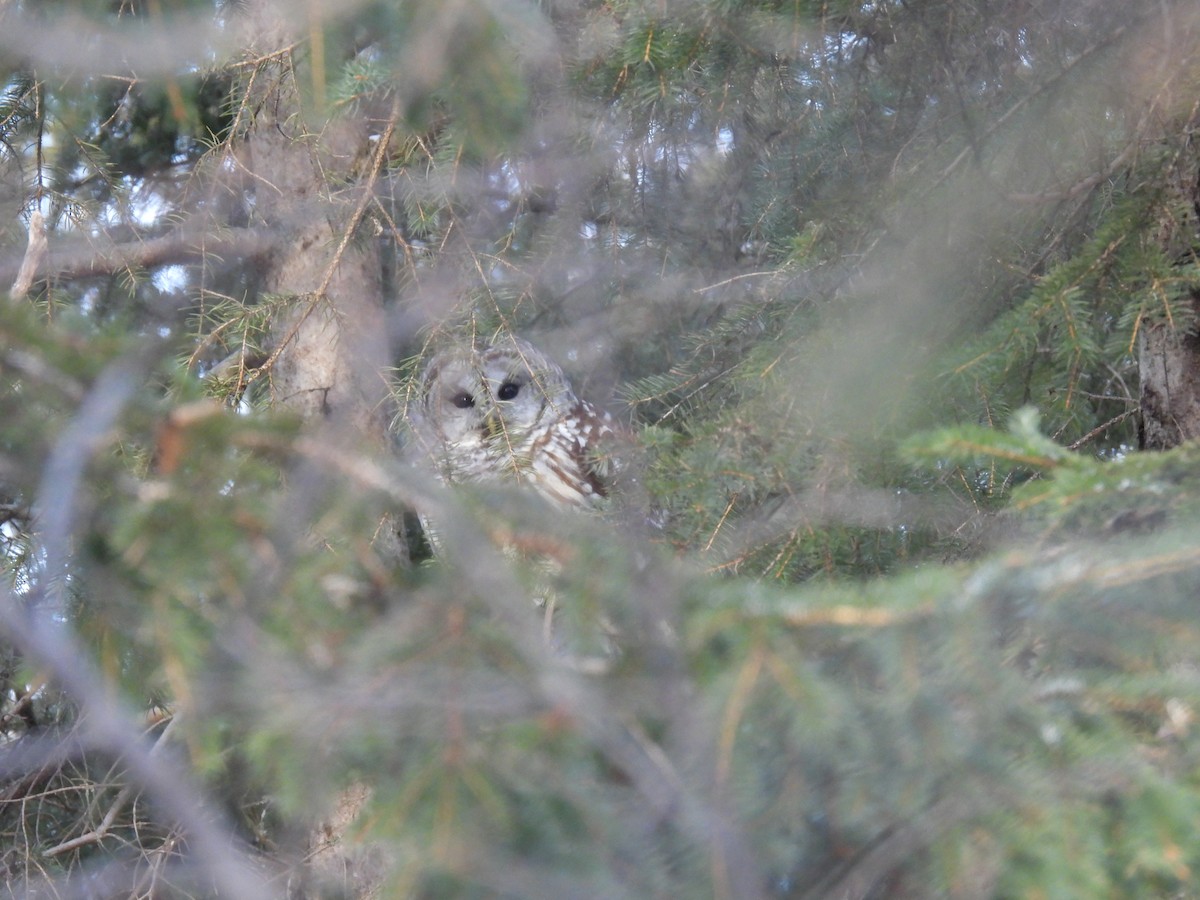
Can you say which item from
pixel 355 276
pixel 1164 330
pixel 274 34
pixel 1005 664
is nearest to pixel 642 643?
pixel 1005 664

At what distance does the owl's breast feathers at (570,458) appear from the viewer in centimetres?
319

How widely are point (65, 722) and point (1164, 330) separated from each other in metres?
3.37

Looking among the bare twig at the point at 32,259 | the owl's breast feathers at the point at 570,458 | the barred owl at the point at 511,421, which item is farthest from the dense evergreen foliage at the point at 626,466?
the owl's breast feathers at the point at 570,458

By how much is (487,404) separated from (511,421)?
1.40ft

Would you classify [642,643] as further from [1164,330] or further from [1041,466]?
[1164,330]

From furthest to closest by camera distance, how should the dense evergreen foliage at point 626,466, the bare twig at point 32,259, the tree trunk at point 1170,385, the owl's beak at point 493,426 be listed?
the owl's beak at point 493,426 < the tree trunk at point 1170,385 < the bare twig at point 32,259 < the dense evergreen foliage at point 626,466

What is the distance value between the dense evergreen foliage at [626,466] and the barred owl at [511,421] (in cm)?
18

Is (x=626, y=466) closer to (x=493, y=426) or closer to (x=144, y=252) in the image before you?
(x=493, y=426)

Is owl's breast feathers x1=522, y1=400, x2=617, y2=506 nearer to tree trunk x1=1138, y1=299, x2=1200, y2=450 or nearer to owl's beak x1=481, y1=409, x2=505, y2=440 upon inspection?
owl's beak x1=481, y1=409, x2=505, y2=440

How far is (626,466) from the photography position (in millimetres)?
2467

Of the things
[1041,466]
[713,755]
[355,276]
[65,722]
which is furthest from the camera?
[355,276]

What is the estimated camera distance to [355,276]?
3.62 metres

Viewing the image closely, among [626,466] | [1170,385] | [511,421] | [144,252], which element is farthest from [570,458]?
[1170,385]

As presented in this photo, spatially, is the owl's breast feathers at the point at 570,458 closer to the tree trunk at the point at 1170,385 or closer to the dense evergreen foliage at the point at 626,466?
the dense evergreen foliage at the point at 626,466
